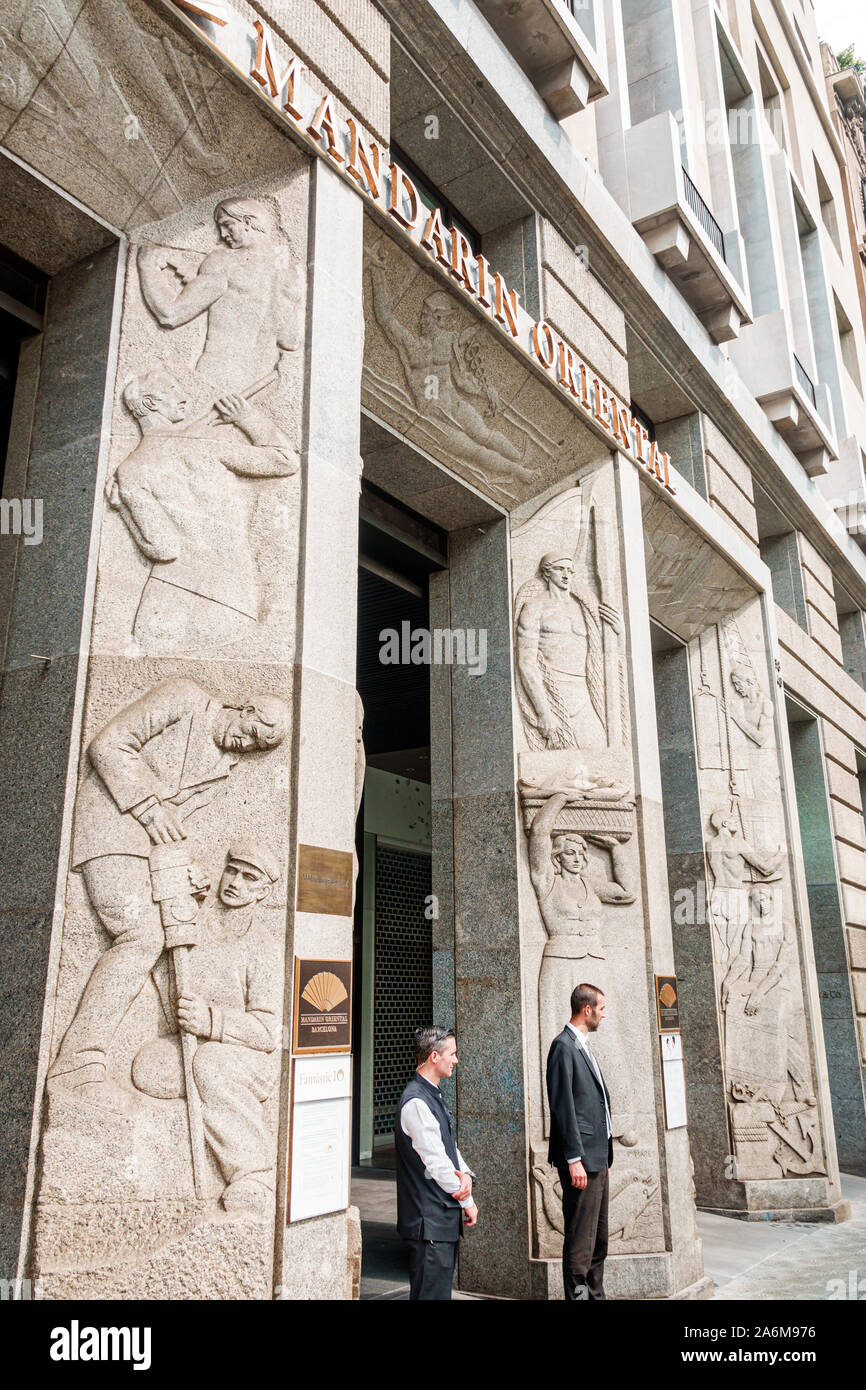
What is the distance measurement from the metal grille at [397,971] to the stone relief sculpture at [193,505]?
11026 mm

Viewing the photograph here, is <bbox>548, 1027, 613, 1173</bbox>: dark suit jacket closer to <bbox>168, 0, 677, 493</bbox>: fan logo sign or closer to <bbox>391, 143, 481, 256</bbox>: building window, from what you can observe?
<bbox>168, 0, 677, 493</bbox>: fan logo sign

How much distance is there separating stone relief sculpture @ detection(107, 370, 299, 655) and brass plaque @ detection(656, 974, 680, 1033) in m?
5.36

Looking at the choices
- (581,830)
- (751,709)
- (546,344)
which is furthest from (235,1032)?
(751,709)

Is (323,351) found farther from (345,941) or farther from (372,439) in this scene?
(345,941)

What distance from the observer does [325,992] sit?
17.7 feet

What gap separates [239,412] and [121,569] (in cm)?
123

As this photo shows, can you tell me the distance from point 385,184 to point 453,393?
190 cm

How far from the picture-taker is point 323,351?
6449 millimetres

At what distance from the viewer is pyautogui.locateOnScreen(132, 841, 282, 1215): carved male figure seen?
4.89 meters

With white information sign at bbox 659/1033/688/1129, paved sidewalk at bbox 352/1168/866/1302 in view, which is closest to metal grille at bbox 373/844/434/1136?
paved sidewalk at bbox 352/1168/866/1302

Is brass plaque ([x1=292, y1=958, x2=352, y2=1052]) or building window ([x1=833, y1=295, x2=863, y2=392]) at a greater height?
building window ([x1=833, y1=295, x2=863, y2=392])

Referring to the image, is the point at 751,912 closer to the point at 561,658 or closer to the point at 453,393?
the point at 561,658

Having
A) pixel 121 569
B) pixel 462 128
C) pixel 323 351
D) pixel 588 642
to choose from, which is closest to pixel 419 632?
pixel 588 642

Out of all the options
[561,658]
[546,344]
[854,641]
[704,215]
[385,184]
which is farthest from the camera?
[854,641]
